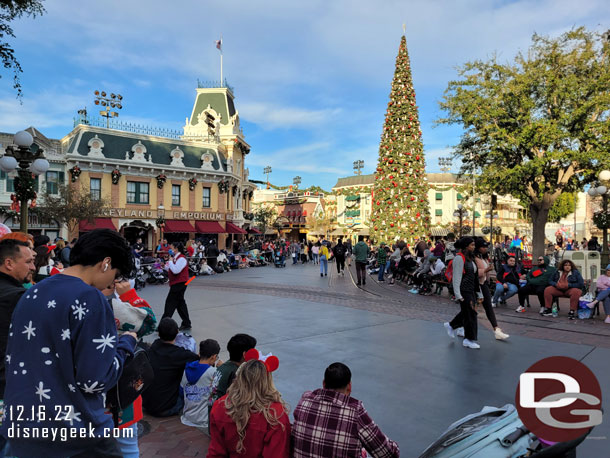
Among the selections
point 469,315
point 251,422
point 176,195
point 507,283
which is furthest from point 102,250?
point 176,195

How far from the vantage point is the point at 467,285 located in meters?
6.47

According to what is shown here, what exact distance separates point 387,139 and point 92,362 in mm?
26810

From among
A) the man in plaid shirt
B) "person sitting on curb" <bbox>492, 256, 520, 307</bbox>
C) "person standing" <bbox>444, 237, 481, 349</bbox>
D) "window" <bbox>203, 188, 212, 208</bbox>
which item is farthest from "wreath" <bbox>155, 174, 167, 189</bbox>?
the man in plaid shirt

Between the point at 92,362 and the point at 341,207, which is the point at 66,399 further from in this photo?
the point at 341,207

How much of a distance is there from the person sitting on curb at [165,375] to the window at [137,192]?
99.8ft

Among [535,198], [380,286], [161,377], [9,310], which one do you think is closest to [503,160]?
[535,198]

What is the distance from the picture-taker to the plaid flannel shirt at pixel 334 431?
2.32 metres

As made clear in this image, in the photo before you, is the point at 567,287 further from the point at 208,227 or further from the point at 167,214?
the point at 167,214

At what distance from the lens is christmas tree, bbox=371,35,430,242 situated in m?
26.3

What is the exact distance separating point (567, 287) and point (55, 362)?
33.2 ft

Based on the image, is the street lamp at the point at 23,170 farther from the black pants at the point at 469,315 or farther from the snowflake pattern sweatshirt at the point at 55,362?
the black pants at the point at 469,315

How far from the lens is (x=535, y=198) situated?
801 inches

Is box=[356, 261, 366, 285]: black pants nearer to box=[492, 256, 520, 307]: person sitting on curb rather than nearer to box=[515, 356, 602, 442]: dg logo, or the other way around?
box=[492, 256, 520, 307]: person sitting on curb

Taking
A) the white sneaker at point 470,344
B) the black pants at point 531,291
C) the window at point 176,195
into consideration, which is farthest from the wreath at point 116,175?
the white sneaker at point 470,344
